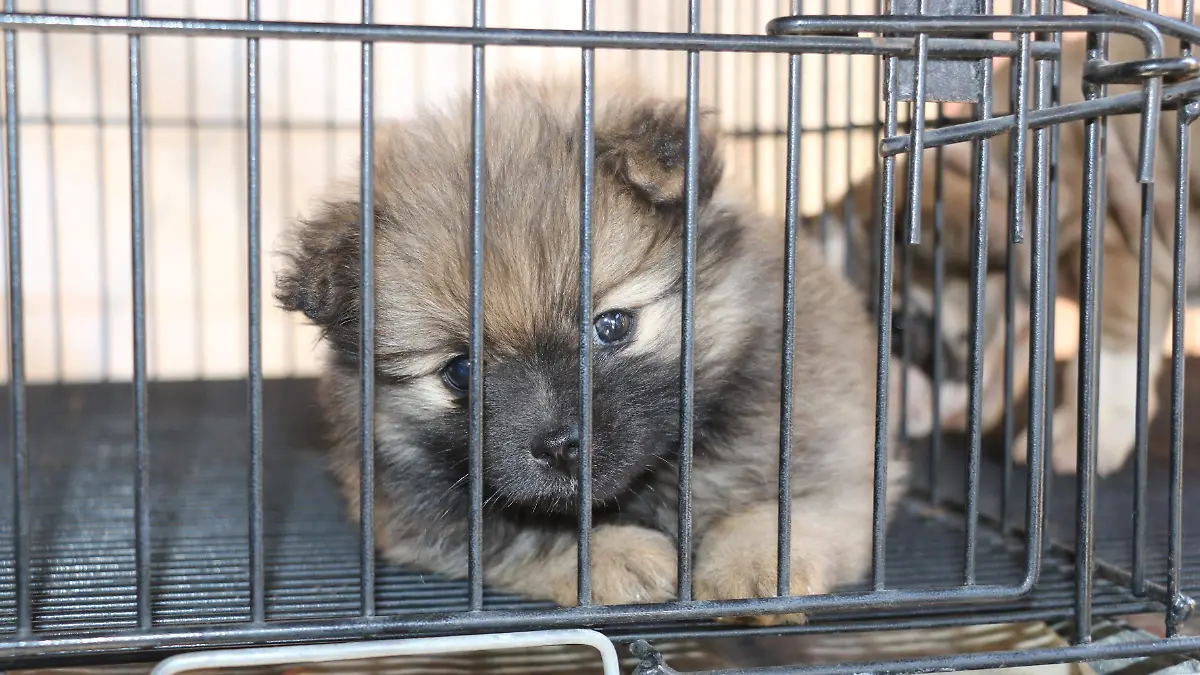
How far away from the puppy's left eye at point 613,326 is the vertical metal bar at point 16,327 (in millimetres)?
754

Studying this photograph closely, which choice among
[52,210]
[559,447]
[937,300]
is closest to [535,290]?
[559,447]

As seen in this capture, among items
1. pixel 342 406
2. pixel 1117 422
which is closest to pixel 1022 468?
pixel 1117 422

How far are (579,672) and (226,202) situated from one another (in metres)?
3.38

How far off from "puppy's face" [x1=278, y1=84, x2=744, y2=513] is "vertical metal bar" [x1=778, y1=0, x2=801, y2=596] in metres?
0.23

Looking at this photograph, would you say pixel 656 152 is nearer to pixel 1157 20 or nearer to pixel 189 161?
pixel 1157 20

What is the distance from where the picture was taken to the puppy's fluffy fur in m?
1.43

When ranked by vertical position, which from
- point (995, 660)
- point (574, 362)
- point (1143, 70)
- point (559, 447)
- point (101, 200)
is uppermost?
point (101, 200)

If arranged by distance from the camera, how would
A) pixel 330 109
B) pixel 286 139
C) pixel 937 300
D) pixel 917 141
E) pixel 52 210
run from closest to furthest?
1. pixel 917 141
2. pixel 937 300
3. pixel 52 210
4. pixel 286 139
5. pixel 330 109

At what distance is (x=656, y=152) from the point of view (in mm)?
1408

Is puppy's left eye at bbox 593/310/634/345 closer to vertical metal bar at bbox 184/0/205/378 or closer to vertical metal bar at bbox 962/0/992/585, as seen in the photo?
vertical metal bar at bbox 962/0/992/585

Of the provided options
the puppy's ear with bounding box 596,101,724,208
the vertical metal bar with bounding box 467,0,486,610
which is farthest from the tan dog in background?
the vertical metal bar with bounding box 467,0,486,610

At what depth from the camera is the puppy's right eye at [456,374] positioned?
61.3 inches

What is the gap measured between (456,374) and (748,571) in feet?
1.75

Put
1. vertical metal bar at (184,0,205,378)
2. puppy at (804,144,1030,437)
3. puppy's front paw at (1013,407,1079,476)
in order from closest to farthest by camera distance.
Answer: puppy's front paw at (1013,407,1079,476) → puppy at (804,144,1030,437) → vertical metal bar at (184,0,205,378)
